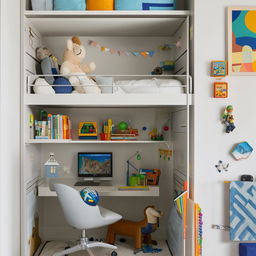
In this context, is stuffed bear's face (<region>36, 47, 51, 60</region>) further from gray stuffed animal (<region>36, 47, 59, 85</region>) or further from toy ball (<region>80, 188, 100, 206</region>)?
toy ball (<region>80, 188, 100, 206</region>)

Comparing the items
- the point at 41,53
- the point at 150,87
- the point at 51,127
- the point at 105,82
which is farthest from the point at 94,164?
the point at 41,53

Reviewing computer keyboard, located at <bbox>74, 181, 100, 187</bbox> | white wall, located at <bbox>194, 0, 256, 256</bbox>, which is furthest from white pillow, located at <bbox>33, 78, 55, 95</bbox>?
white wall, located at <bbox>194, 0, 256, 256</bbox>

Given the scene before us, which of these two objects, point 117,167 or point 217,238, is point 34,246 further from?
point 217,238

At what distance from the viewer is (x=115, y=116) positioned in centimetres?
309

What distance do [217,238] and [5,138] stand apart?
160 centimetres

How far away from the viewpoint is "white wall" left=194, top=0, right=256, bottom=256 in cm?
244

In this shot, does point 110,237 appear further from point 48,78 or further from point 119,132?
point 48,78

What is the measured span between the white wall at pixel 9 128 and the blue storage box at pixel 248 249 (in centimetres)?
157

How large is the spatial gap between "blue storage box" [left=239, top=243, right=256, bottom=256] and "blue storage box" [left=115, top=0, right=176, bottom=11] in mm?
1788

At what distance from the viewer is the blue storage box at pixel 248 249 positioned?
7.79ft

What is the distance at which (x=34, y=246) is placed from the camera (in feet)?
9.09

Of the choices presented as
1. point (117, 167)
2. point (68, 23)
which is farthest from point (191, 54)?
point (117, 167)

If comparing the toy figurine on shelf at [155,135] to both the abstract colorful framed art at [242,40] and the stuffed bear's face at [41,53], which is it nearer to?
the abstract colorful framed art at [242,40]

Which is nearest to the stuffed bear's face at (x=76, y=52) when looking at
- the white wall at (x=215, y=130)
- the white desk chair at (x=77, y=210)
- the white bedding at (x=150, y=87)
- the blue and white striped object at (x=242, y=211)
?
the white bedding at (x=150, y=87)
